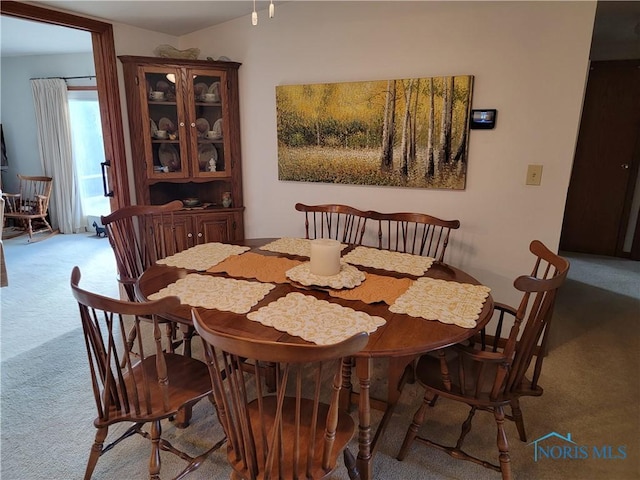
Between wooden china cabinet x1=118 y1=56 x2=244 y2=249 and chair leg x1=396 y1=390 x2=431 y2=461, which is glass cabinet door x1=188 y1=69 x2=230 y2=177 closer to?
wooden china cabinet x1=118 y1=56 x2=244 y2=249

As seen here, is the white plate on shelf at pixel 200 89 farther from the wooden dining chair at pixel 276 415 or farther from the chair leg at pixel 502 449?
the chair leg at pixel 502 449

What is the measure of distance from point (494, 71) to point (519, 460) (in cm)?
208

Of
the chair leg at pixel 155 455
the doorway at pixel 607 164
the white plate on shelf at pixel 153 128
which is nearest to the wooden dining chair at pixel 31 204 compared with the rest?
the white plate on shelf at pixel 153 128

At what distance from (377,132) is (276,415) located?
214 cm

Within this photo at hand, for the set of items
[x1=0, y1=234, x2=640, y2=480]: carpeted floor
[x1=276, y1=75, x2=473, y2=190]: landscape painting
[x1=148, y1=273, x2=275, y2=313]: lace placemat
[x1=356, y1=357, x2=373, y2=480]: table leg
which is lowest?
[x1=0, y1=234, x2=640, y2=480]: carpeted floor

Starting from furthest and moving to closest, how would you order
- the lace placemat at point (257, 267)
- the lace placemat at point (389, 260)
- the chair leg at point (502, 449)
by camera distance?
the lace placemat at point (389, 260)
the lace placemat at point (257, 267)
the chair leg at point (502, 449)

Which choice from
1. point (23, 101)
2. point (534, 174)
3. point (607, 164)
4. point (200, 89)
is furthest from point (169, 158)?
point (607, 164)

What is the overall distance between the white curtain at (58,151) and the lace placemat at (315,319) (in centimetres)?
511

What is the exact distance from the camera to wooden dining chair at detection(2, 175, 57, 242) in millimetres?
5398

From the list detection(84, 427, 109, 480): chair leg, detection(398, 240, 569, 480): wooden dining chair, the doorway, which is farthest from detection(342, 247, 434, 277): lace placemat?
the doorway

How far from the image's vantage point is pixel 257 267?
2.05 metres

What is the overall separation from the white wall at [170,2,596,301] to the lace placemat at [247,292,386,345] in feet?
4.91

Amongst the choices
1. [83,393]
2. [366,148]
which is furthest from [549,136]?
[83,393]

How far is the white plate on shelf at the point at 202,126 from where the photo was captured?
324cm
